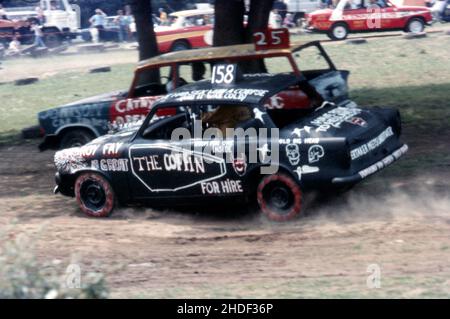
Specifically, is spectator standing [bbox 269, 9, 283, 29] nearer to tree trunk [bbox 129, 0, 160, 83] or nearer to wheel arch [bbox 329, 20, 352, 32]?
wheel arch [bbox 329, 20, 352, 32]

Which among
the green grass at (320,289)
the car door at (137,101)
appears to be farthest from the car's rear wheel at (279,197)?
the car door at (137,101)

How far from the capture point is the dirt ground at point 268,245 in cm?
670

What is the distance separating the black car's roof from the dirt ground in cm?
131

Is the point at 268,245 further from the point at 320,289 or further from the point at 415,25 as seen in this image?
the point at 415,25

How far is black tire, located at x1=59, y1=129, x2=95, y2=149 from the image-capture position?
39.3ft

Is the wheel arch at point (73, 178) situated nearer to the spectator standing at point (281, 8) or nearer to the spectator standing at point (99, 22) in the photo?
the spectator standing at point (99, 22)

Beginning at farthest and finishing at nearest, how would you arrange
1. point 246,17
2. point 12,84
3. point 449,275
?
point 12,84
point 246,17
point 449,275

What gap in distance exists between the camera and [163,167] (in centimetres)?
920

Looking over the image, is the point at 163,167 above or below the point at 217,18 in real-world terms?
below

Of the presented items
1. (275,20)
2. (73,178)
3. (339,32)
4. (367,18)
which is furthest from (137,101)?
(275,20)

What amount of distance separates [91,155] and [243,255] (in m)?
2.66
